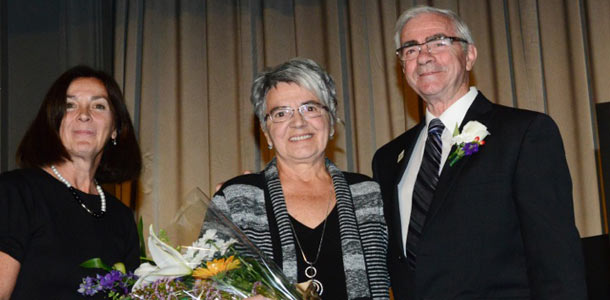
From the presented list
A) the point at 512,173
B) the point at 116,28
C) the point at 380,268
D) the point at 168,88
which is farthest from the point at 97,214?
the point at 116,28

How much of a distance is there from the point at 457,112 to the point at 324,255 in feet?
2.63

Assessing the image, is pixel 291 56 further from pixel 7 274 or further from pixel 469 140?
pixel 7 274

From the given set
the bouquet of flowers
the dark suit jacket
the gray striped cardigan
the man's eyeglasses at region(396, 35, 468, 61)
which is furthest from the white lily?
the man's eyeglasses at region(396, 35, 468, 61)

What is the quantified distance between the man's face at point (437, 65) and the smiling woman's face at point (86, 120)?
4.46 feet

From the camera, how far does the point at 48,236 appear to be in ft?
7.68

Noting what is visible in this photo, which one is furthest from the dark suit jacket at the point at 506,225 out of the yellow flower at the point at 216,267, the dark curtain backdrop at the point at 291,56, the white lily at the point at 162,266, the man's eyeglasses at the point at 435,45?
the dark curtain backdrop at the point at 291,56

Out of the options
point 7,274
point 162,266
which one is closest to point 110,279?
point 162,266

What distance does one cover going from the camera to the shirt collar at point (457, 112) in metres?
2.45

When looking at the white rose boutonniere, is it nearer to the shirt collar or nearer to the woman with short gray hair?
the shirt collar

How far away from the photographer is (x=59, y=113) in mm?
2539

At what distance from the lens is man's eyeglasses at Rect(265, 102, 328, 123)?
251 centimetres

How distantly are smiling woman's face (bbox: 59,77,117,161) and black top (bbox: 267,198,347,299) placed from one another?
0.83 m

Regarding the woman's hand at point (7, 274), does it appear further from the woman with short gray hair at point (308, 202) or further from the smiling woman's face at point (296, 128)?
the smiling woman's face at point (296, 128)

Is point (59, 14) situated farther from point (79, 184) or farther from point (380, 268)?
point (380, 268)
